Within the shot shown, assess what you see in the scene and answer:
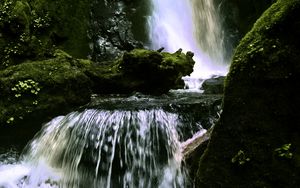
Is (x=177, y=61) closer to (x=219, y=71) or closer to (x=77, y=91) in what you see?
(x=77, y=91)

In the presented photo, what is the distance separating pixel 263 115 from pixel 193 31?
11953 millimetres

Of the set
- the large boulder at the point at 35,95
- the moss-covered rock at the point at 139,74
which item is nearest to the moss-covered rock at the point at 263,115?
the large boulder at the point at 35,95

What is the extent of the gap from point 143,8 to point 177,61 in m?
5.79

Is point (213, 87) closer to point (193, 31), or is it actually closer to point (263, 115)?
point (263, 115)

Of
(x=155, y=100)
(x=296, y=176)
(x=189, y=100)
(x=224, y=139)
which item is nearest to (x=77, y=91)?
(x=155, y=100)

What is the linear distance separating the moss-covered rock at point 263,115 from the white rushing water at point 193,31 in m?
9.05

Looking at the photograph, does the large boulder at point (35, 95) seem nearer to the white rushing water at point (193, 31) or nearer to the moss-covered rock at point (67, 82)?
the moss-covered rock at point (67, 82)

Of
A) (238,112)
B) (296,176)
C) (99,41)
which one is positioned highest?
(99,41)

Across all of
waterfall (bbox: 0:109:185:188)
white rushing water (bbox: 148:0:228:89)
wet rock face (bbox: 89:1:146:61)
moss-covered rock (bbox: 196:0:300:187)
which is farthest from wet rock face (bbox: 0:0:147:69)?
moss-covered rock (bbox: 196:0:300:187)

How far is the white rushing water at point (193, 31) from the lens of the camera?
1387 cm

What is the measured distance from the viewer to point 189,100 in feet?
24.4

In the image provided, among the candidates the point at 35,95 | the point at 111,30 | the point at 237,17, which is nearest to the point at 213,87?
the point at 35,95

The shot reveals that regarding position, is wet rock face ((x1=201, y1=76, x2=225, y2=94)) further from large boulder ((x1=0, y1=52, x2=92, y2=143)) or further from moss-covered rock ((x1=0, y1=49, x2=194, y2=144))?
large boulder ((x1=0, y1=52, x2=92, y2=143))

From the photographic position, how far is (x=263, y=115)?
12.2ft
